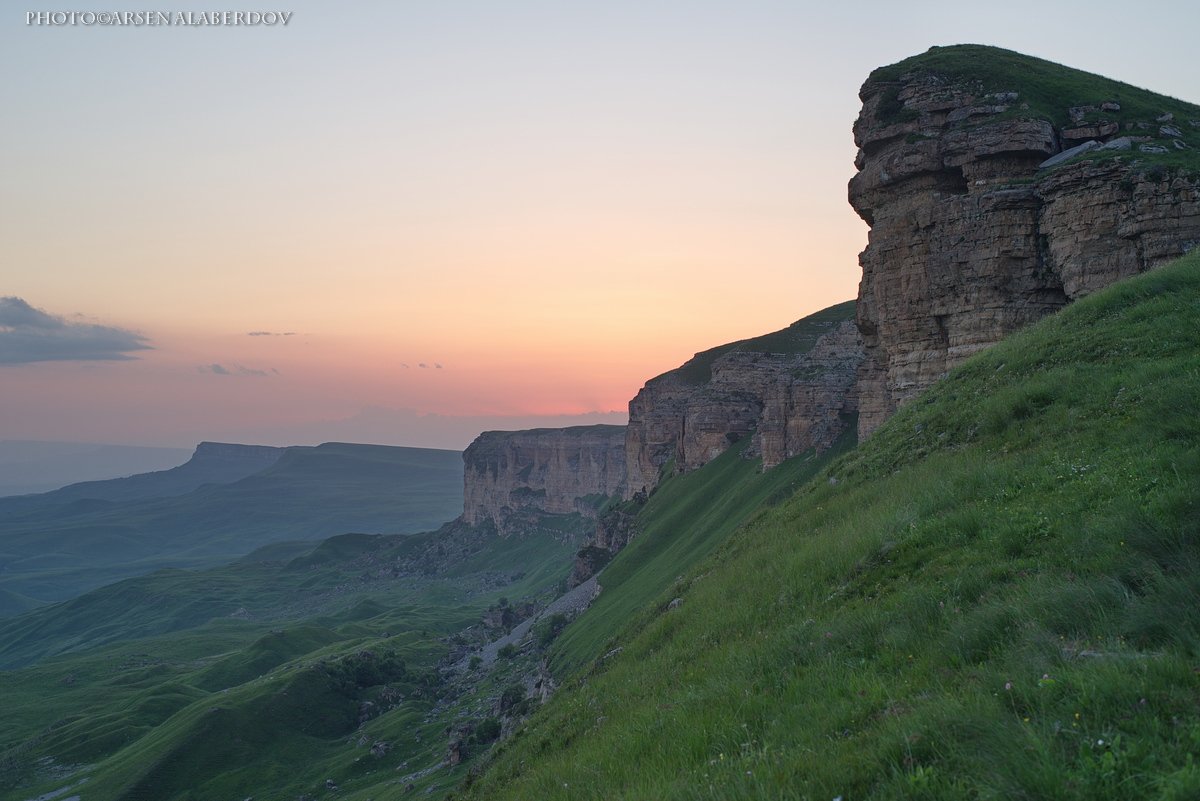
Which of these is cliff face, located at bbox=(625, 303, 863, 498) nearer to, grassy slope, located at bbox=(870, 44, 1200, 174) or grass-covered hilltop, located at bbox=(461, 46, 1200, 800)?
grassy slope, located at bbox=(870, 44, 1200, 174)

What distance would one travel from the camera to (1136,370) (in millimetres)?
14750

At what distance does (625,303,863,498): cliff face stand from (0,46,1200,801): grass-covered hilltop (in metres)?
0.81

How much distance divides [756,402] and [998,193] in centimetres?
6909

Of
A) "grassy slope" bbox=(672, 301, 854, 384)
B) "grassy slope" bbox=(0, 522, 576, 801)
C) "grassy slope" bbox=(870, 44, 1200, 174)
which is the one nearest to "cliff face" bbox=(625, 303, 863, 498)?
"grassy slope" bbox=(672, 301, 854, 384)

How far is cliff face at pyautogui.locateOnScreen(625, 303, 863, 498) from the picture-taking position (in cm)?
7188

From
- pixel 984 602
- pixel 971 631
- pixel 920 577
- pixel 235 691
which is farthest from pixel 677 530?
pixel 971 631

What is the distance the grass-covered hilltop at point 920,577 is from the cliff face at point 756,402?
811 mm

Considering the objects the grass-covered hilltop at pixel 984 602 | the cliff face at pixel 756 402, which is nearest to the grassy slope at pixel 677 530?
the cliff face at pixel 756 402

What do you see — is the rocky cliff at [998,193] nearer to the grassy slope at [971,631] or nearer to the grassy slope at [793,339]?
the grassy slope at [971,631]

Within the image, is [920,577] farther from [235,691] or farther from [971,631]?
[235,691]

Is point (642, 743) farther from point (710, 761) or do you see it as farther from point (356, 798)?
point (356, 798)

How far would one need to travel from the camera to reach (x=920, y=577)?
10.7 meters

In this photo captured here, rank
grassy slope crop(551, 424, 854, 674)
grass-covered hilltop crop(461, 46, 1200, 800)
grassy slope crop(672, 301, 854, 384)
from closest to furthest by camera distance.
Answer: grass-covered hilltop crop(461, 46, 1200, 800), grassy slope crop(551, 424, 854, 674), grassy slope crop(672, 301, 854, 384)

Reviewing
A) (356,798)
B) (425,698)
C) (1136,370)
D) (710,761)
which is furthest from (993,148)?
(425,698)
